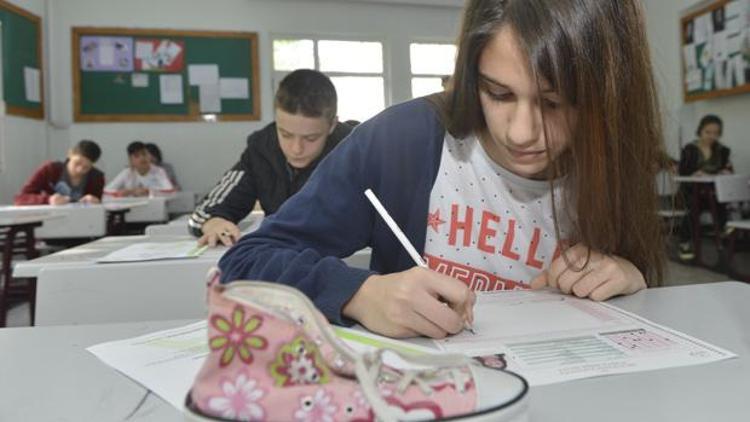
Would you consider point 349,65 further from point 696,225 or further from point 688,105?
point 696,225

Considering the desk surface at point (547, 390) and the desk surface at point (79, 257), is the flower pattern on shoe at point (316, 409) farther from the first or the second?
the desk surface at point (79, 257)

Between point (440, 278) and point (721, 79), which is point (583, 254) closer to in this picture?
point (440, 278)

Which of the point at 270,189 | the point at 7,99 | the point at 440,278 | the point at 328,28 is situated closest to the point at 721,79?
the point at 328,28

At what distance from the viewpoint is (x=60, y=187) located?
4.31 meters

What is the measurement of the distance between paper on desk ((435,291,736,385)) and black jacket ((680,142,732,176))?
16.1ft

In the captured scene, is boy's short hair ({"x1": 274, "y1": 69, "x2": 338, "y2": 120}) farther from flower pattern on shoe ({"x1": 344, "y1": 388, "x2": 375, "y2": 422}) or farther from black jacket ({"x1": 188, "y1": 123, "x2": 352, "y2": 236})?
flower pattern on shoe ({"x1": 344, "y1": 388, "x2": 375, "y2": 422})

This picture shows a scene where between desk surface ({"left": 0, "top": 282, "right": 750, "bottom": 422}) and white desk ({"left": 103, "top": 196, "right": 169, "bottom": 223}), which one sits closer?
desk surface ({"left": 0, "top": 282, "right": 750, "bottom": 422})

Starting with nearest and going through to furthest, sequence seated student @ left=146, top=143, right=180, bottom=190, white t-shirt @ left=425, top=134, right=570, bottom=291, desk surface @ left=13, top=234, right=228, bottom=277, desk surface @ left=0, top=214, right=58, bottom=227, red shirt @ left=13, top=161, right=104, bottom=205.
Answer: white t-shirt @ left=425, top=134, right=570, bottom=291
desk surface @ left=13, top=234, right=228, bottom=277
desk surface @ left=0, top=214, right=58, bottom=227
red shirt @ left=13, top=161, right=104, bottom=205
seated student @ left=146, top=143, right=180, bottom=190

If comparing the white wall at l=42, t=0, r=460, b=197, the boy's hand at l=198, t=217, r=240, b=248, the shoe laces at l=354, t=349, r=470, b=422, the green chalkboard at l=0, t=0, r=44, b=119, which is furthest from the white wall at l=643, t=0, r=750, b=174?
the green chalkboard at l=0, t=0, r=44, b=119

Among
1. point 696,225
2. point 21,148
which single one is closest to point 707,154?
point 696,225

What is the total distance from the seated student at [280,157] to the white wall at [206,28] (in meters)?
4.45

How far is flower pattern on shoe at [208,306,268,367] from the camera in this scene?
11.5 inches

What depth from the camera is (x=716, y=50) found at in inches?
200

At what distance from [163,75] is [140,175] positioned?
1.13 metres
